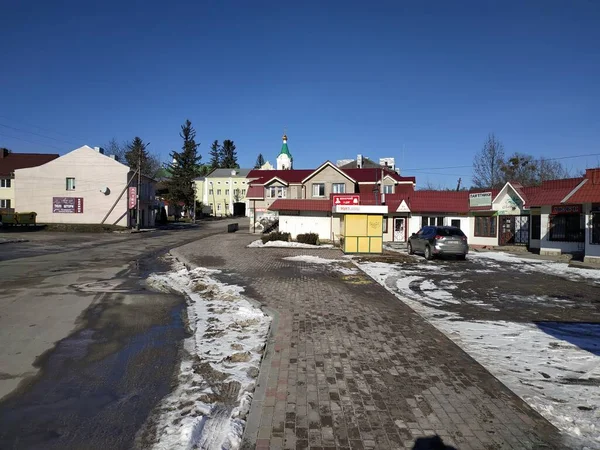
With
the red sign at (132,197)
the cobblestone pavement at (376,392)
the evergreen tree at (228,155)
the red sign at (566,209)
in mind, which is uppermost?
the evergreen tree at (228,155)

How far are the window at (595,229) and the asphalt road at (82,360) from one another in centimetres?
1829

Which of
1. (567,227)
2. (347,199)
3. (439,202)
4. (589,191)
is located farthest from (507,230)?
(347,199)

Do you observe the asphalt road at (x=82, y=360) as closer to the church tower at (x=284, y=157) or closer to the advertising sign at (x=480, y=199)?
the advertising sign at (x=480, y=199)

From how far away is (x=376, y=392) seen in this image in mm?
4680

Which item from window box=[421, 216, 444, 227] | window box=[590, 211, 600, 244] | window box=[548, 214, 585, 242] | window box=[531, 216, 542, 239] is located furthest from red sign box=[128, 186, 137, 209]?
window box=[590, 211, 600, 244]

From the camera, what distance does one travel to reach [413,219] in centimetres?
3350

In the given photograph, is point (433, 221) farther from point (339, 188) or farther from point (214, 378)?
point (214, 378)

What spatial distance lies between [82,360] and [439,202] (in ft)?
98.4

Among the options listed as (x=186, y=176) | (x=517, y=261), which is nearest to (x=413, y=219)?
(x=517, y=261)

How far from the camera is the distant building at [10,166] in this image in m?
54.7

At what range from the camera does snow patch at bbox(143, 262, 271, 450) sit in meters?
3.84

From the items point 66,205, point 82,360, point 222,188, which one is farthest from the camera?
point 222,188

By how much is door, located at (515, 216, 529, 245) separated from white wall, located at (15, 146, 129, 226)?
3967cm

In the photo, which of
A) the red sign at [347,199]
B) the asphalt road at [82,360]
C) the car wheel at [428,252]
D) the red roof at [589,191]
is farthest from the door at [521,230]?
the asphalt road at [82,360]
